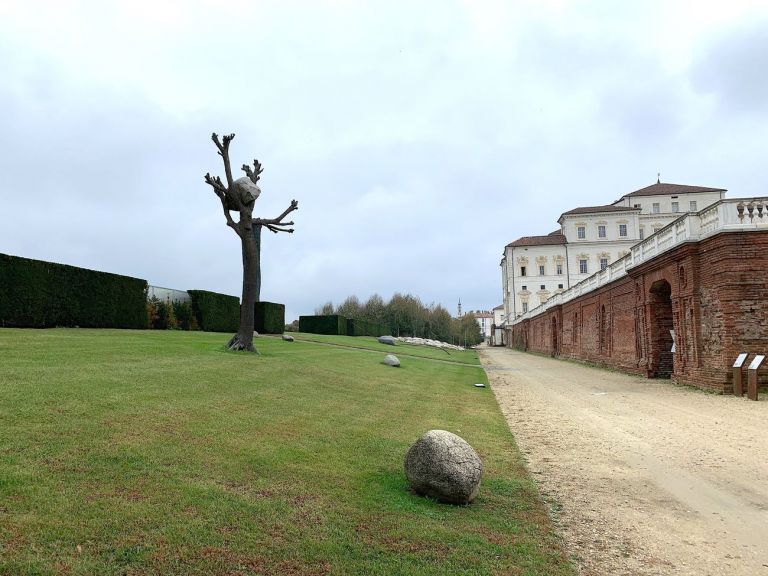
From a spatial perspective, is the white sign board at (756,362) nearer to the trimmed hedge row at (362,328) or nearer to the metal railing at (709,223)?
the metal railing at (709,223)

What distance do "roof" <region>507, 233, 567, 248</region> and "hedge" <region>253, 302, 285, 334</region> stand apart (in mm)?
61166

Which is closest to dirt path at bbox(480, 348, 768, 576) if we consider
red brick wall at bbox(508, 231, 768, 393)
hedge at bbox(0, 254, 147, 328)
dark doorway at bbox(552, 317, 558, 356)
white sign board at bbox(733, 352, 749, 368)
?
white sign board at bbox(733, 352, 749, 368)

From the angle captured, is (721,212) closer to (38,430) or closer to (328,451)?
(328,451)

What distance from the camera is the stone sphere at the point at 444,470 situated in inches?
202

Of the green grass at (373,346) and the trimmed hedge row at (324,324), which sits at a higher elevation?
the trimmed hedge row at (324,324)

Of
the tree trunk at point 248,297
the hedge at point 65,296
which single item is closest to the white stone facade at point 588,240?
the hedge at point 65,296

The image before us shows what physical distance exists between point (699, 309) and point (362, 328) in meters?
40.9

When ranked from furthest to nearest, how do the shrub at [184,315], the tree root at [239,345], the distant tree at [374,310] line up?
the distant tree at [374,310] < the shrub at [184,315] < the tree root at [239,345]

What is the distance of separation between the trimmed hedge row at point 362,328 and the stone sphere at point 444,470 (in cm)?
4503

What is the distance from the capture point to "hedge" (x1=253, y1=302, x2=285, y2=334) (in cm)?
3077

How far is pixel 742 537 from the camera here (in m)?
4.66

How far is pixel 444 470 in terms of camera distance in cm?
512

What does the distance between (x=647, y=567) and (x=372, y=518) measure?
233 centimetres

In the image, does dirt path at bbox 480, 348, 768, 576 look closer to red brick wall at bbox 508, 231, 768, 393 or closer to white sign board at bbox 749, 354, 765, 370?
white sign board at bbox 749, 354, 765, 370
